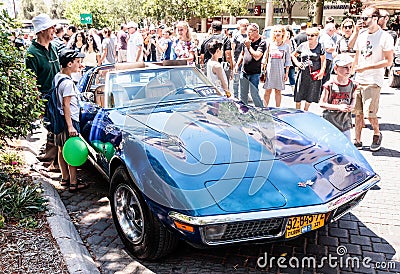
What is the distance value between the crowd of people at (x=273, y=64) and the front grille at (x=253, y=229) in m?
2.67

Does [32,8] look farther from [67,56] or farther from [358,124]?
[358,124]

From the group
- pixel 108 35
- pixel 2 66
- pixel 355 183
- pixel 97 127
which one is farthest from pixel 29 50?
pixel 108 35

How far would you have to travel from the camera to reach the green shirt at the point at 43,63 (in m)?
5.29

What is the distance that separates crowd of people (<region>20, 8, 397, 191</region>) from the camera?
5.14 metres

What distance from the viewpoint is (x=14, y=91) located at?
4.17 metres

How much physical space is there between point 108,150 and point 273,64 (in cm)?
491

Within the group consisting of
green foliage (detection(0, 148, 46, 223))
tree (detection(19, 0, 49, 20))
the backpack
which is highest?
tree (detection(19, 0, 49, 20))

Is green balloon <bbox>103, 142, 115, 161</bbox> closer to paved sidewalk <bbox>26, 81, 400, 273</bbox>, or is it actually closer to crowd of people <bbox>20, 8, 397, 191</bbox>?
paved sidewalk <bbox>26, 81, 400, 273</bbox>

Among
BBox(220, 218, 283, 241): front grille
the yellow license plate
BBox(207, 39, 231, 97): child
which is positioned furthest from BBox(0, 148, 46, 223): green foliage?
BBox(207, 39, 231, 97): child

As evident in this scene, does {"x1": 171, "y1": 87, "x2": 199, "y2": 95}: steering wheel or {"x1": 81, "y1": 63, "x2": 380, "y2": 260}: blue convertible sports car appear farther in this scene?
{"x1": 171, "y1": 87, "x2": 199, "y2": 95}: steering wheel

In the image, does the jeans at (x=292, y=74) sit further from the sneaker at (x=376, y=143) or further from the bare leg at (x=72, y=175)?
the bare leg at (x=72, y=175)

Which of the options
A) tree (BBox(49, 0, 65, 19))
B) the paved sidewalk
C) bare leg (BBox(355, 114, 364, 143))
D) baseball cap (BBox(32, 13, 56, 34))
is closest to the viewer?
the paved sidewalk

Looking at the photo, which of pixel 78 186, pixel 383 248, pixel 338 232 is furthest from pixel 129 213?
pixel 383 248

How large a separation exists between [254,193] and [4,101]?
275cm
